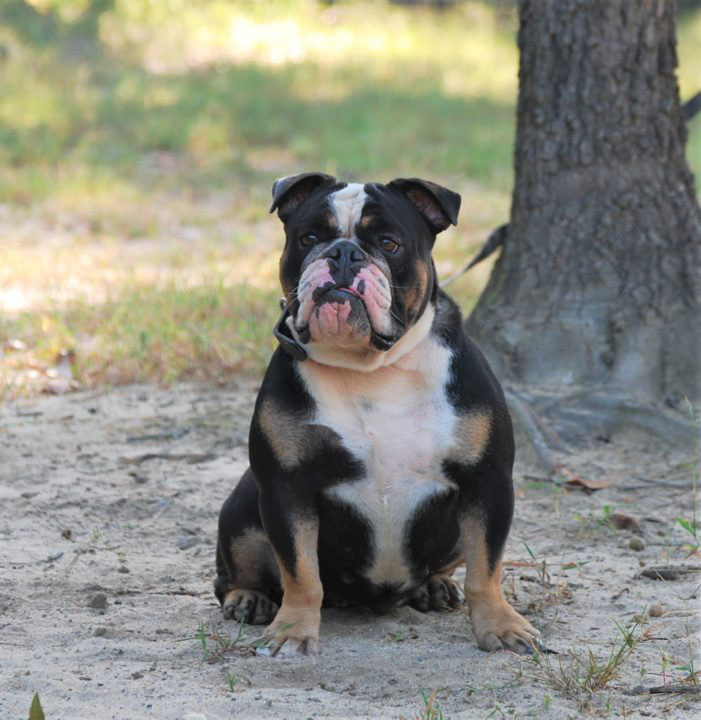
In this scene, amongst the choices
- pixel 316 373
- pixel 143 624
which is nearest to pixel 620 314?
pixel 316 373

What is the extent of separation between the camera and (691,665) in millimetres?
3258

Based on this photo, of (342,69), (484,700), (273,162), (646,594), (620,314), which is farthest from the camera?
(342,69)

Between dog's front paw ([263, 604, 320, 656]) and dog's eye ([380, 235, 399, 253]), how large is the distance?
3.63ft

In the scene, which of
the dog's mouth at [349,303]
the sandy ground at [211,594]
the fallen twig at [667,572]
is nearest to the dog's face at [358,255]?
the dog's mouth at [349,303]

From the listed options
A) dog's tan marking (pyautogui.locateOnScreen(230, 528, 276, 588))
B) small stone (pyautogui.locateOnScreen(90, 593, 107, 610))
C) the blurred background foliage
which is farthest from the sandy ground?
the blurred background foliage

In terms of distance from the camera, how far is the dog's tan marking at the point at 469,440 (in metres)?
3.53

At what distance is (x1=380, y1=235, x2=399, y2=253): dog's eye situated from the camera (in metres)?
3.57

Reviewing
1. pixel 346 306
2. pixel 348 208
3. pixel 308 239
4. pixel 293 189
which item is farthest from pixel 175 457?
pixel 346 306

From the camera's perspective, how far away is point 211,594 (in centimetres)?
418

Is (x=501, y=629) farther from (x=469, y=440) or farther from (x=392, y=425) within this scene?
(x=392, y=425)

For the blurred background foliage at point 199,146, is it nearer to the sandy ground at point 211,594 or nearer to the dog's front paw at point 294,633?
the sandy ground at point 211,594

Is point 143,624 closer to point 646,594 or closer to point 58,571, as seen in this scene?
point 58,571

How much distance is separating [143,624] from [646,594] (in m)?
1.66

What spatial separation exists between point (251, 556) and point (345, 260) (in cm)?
110
